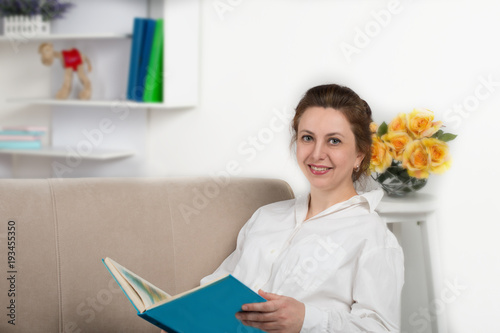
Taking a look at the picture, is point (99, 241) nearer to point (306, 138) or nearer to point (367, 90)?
point (306, 138)

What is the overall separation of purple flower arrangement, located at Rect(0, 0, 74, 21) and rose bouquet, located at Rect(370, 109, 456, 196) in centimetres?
211

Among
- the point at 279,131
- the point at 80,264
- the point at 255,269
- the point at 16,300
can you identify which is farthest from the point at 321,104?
the point at 279,131

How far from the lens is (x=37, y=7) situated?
314 cm

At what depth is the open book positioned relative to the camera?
1070 mm

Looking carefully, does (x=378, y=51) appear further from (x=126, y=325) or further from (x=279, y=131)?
(x=126, y=325)

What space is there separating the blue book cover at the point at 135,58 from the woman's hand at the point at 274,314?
1880mm

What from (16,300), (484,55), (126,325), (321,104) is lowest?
(126,325)

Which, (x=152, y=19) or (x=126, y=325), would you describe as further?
(x=152, y=19)

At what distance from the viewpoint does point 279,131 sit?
2729 millimetres

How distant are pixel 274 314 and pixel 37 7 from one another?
260 centimetres

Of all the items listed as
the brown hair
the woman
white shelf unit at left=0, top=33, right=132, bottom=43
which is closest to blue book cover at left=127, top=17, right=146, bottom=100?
white shelf unit at left=0, top=33, right=132, bottom=43

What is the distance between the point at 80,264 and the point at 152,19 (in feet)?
5.30

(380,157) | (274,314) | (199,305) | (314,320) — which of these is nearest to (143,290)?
(199,305)

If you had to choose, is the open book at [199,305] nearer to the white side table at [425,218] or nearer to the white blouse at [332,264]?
the white blouse at [332,264]
